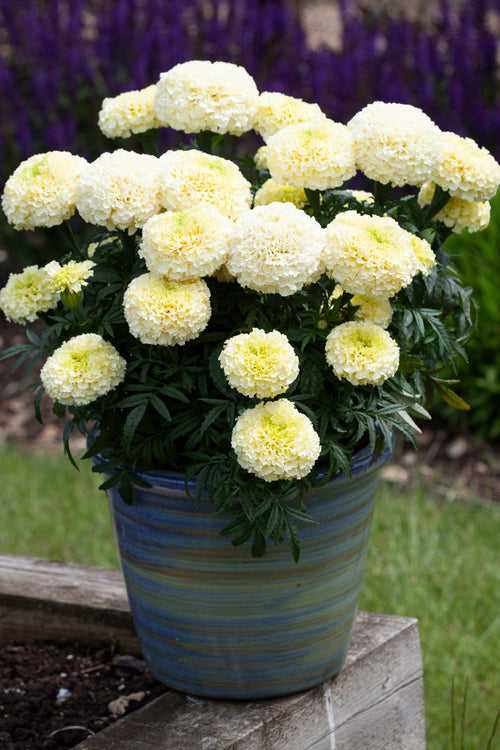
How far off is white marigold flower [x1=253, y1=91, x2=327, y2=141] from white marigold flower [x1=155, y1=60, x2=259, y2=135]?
0.11 m

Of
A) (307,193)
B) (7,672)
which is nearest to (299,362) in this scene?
(307,193)

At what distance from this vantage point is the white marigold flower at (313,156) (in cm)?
164

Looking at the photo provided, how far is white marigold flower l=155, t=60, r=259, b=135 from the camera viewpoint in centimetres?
170

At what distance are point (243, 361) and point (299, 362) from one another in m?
0.17

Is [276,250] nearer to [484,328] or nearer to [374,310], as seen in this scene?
[374,310]

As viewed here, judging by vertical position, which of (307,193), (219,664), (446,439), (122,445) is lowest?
(446,439)

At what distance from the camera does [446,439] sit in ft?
13.5

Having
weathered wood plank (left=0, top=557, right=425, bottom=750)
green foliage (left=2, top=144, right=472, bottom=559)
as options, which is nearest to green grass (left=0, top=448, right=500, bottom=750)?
weathered wood plank (left=0, top=557, right=425, bottom=750)

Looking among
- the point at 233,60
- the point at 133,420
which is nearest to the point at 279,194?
the point at 133,420

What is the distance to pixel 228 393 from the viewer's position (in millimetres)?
1614

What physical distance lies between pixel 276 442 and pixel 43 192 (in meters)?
0.50

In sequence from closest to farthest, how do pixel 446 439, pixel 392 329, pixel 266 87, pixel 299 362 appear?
pixel 299 362, pixel 392 329, pixel 446 439, pixel 266 87

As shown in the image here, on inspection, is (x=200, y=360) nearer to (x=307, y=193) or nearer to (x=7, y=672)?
(x=307, y=193)

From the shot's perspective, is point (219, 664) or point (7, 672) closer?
point (219, 664)
